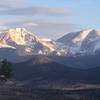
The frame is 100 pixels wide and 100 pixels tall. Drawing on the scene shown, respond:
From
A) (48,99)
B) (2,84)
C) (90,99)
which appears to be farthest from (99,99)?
(2,84)

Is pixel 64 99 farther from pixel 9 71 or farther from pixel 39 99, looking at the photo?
pixel 9 71

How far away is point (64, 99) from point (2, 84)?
41438 millimetres

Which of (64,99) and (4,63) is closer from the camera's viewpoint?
(64,99)

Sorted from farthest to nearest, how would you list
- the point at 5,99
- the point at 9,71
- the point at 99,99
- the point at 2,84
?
the point at 2,84 → the point at 9,71 → the point at 99,99 → the point at 5,99

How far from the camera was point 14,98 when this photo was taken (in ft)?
416

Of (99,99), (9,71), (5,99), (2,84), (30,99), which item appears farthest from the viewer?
(2,84)

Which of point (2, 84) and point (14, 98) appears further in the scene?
point (2, 84)

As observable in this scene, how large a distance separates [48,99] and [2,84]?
3960 centimetres

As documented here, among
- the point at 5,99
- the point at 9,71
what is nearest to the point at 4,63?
the point at 9,71

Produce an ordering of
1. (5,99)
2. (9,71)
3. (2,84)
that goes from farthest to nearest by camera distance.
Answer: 1. (2,84)
2. (9,71)
3. (5,99)

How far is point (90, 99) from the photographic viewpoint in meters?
151

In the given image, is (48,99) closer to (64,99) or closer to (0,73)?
(64,99)

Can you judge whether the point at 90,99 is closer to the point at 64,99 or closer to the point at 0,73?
the point at 64,99

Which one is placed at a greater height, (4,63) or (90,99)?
(4,63)
